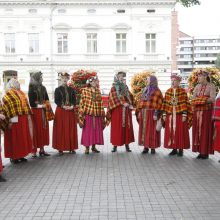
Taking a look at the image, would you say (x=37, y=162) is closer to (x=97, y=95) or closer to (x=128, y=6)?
(x=97, y=95)

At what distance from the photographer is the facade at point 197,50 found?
154 metres

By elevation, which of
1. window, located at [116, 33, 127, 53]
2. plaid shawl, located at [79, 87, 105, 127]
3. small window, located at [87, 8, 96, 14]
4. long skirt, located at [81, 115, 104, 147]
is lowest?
long skirt, located at [81, 115, 104, 147]

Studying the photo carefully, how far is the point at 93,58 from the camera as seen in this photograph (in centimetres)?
3666

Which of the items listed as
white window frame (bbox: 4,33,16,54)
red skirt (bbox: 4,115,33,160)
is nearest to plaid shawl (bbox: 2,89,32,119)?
red skirt (bbox: 4,115,33,160)

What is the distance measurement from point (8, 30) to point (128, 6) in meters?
10.6

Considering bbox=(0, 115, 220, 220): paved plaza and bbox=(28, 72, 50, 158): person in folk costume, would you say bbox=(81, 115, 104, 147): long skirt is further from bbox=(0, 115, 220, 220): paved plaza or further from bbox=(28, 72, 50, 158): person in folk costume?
bbox=(28, 72, 50, 158): person in folk costume

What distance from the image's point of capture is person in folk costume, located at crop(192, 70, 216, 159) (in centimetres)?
921

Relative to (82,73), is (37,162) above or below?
below

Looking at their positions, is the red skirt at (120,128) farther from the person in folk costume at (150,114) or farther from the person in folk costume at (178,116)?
the person in folk costume at (178,116)

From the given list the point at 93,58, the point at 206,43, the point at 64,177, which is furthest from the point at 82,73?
the point at 206,43

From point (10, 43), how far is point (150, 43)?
12.3m

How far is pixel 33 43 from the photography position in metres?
36.5

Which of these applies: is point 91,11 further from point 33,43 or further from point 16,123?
point 16,123

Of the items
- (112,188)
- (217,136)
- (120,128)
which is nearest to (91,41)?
(120,128)
